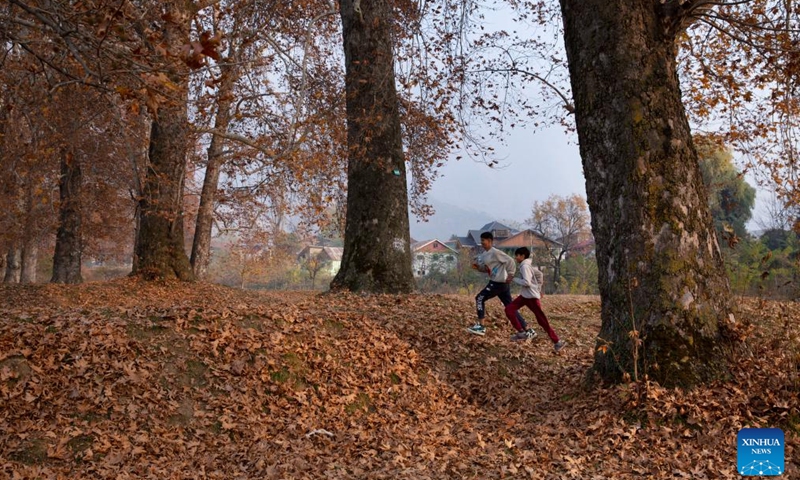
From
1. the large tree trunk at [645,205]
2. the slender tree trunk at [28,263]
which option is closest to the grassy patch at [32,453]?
the large tree trunk at [645,205]

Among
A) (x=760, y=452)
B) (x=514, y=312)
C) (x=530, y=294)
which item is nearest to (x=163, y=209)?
(x=514, y=312)

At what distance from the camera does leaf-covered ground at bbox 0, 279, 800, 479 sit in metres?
5.21

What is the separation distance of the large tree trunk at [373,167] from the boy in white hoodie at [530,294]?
3.14 meters

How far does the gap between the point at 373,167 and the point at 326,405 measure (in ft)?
20.4

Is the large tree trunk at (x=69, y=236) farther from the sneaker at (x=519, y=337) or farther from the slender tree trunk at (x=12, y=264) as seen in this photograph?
the sneaker at (x=519, y=337)

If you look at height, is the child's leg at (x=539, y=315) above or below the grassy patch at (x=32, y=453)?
above

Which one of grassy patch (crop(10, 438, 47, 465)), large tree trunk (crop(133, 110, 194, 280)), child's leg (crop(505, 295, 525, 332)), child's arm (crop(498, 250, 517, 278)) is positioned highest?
large tree trunk (crop(133, 110, 194, 280))

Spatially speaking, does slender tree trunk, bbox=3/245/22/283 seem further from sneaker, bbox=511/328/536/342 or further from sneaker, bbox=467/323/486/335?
sneaker, bbox=511/328/536/342

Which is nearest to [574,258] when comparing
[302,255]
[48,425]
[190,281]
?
[302,255]

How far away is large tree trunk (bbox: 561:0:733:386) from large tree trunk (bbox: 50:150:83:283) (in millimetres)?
18133

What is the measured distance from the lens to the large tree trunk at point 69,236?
19.2m

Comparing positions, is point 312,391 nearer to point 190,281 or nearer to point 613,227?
point 613,227

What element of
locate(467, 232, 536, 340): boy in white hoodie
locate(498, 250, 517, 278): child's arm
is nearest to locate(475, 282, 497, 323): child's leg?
locate(467, 232, 536, 340): boy in white hoodie

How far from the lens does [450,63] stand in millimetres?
11109
